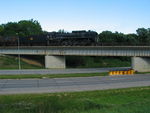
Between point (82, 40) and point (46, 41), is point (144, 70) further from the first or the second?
point (46, 41)

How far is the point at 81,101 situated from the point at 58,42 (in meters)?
43.5

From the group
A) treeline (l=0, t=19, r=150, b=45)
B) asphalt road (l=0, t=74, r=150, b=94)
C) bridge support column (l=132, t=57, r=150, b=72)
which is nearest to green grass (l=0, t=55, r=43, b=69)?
treeline (l=0, t=19, r=150, b=45)

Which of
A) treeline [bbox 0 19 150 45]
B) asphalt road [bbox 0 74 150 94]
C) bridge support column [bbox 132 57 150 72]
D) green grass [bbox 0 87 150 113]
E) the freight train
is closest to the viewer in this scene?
green grass [bbox 0 87 150 113]

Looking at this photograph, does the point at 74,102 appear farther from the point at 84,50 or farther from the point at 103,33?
the point at 103,33

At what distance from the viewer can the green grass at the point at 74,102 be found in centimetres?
1362

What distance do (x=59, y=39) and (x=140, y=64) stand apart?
841 inches

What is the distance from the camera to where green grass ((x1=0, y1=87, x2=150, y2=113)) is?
13.6 m

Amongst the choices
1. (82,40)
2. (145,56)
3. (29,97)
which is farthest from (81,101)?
(82,40)

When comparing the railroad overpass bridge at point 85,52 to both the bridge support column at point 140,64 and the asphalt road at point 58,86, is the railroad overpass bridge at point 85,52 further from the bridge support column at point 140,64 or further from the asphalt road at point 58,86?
the asphalt road at point 58,86

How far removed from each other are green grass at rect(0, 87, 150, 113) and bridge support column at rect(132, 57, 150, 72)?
27.2m

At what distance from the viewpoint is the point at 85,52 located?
54.6 metres

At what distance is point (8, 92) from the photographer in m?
21.1

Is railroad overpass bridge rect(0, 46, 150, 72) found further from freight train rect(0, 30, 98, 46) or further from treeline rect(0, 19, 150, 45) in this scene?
treeline rect(0, 19, 150, 45)

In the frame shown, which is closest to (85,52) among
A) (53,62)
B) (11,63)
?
(53,62)
